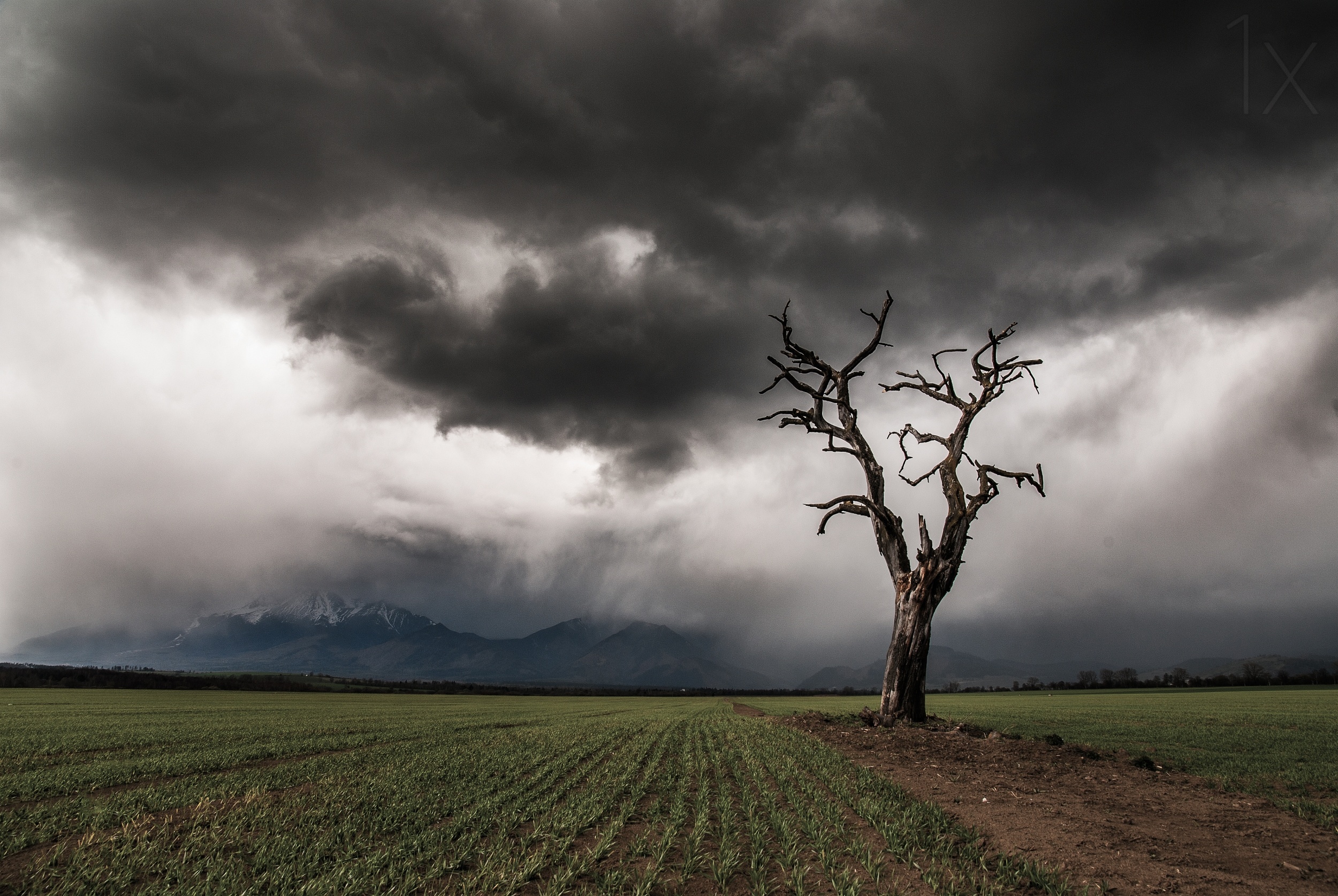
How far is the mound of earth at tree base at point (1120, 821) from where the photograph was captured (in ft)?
21.7

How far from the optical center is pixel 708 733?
23859 millimetres

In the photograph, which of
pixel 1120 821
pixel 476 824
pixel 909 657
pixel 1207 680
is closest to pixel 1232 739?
pixel 909 657

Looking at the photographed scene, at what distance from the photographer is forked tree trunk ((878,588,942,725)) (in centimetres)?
2088

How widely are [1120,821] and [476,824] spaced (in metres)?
9.60

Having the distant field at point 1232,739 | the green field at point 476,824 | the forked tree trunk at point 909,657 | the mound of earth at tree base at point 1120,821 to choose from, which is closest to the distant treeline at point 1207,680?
the distant field at point 1232,739

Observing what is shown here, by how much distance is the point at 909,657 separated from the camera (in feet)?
68.7

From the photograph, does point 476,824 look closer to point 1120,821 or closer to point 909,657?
point 1120,821

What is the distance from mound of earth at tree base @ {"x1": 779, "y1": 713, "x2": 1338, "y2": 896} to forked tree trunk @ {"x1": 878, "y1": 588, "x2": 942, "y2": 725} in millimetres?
5250

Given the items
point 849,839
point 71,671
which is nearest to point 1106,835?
point 849,839

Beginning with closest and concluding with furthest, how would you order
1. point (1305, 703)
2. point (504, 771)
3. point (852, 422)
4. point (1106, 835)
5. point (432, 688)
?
point (1106, 835)
point (504, 771)
point (852, 422)
point (1305, 703)
point (432, 688)

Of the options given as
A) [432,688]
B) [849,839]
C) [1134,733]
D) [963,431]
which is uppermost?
[963,431]

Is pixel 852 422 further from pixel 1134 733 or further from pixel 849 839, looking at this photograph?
pixel 849 839

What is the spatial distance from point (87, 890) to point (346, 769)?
8.43 m

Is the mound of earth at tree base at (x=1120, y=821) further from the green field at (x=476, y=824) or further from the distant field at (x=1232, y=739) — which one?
the distant field at (x=1232, y=739)
